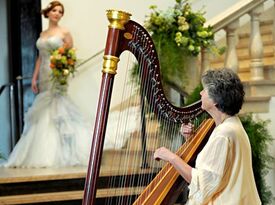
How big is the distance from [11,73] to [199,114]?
15.5ft

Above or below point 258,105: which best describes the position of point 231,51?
above

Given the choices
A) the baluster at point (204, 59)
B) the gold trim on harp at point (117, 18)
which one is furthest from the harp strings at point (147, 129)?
the baluster at point (204, 59)

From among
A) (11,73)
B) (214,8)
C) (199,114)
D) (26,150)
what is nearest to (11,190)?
(26,150)

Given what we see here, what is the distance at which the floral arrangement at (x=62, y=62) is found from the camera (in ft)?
18.9

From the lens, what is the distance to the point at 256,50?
5.02m

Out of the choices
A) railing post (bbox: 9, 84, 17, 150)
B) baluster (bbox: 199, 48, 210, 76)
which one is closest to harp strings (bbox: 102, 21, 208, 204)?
baluster (bbox: 199, 48, 210, 76)

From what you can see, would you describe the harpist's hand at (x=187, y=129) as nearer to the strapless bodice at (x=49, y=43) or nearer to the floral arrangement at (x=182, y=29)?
the floral arrangement at (x=182, y=29)

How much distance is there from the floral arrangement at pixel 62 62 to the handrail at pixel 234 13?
1.55m

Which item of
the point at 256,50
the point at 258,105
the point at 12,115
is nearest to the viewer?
the point at 258,105

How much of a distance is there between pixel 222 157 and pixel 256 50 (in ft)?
9.04

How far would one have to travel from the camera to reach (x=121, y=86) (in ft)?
21.8

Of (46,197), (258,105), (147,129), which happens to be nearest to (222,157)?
(147,129)

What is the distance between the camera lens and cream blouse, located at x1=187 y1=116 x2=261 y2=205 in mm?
2447

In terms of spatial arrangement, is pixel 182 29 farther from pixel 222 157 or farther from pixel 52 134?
pixel 222 157
